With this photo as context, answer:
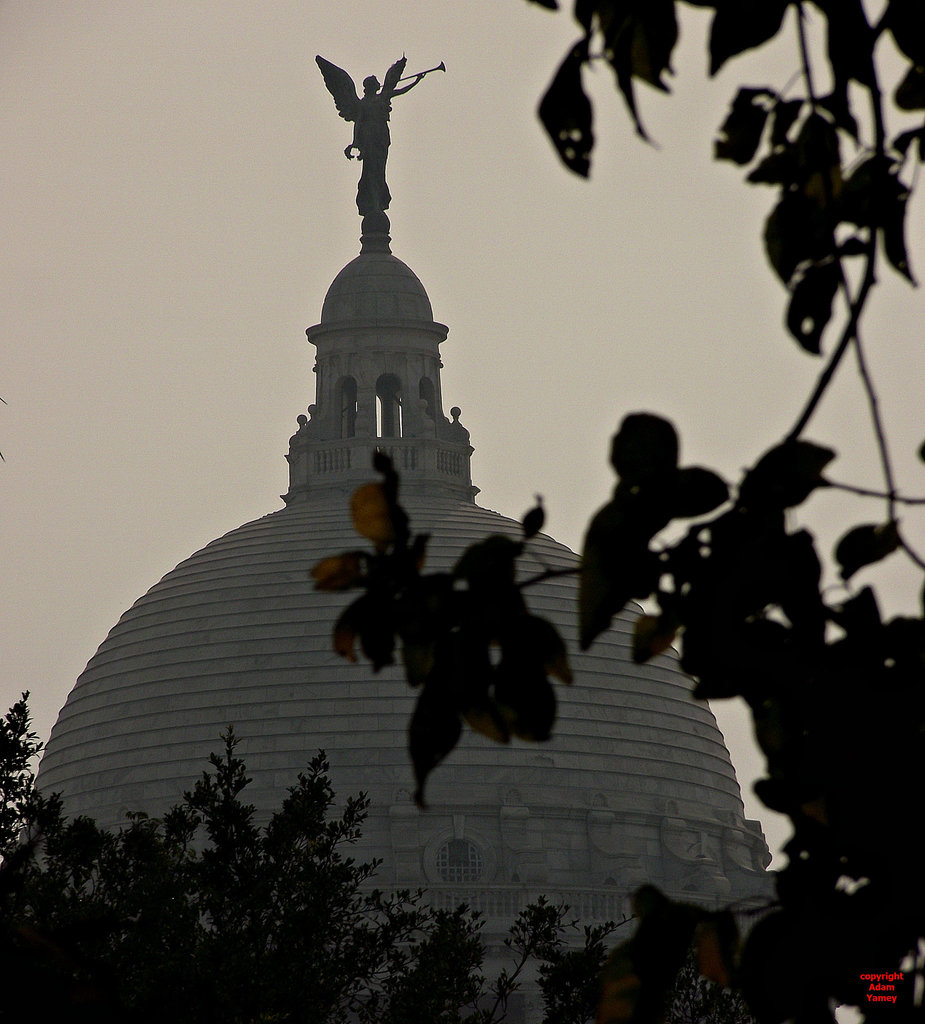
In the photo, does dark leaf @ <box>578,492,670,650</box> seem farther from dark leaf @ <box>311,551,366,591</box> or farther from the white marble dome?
the white marble dome

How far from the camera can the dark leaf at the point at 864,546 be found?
3.73 metres

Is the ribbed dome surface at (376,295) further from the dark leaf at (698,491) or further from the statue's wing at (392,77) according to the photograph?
the dark leaf at (698,491)

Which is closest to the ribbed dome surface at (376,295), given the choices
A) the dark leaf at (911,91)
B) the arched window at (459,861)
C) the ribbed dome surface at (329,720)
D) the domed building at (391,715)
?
the domed building at (391,715)

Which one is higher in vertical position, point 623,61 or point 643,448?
point 623,61

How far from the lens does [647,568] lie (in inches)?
142

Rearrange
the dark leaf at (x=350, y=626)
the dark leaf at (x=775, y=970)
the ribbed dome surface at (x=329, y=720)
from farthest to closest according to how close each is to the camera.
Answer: the ribbed dome surface at (x=329, y=720), the dark leaf at (x=350, y=626), the dark leaf at (x=775, y=970)

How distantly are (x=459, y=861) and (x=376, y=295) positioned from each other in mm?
20409

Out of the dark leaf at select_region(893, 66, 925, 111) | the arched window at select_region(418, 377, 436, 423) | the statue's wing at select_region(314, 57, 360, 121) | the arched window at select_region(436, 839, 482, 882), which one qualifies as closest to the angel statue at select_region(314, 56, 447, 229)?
the statue's wing at select_region(314, 57, 360, 121)

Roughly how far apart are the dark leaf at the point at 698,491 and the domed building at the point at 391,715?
1783 inches

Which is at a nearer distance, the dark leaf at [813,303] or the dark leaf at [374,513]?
the dark leaf at [374,513]

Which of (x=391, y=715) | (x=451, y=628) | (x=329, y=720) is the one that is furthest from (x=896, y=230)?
(x=329, y=720)

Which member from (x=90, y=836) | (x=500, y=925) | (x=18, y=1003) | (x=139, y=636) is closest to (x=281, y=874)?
(x=90, y=836)

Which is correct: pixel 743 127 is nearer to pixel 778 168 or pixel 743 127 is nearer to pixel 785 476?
pixel 778 168

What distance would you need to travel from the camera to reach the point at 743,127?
409 cm
